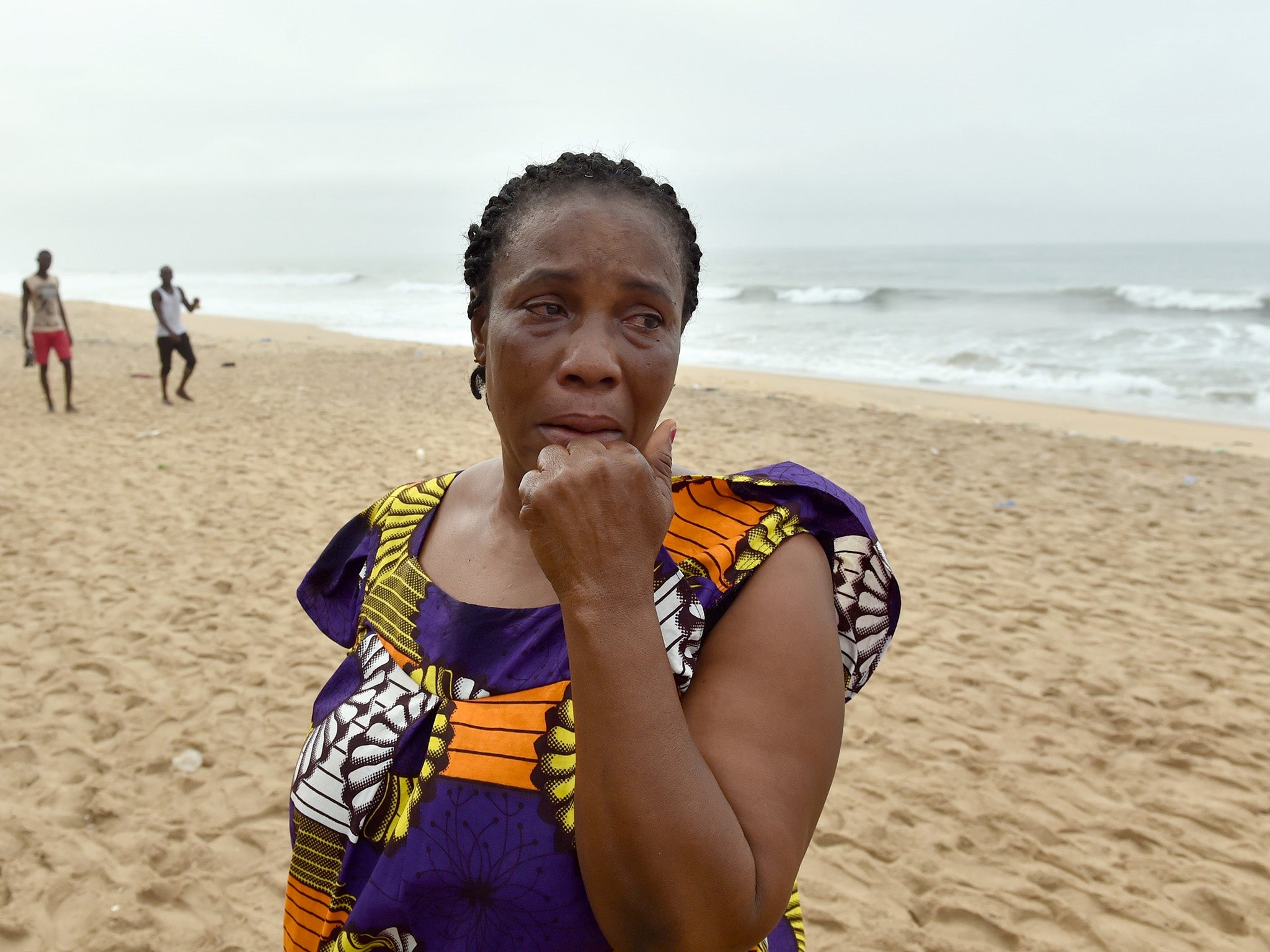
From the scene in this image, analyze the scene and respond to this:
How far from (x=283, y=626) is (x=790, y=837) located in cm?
425

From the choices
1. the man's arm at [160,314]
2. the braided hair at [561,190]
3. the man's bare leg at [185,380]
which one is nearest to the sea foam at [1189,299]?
the man's bare leg at [185,380]

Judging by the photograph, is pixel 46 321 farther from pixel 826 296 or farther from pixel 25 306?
pixel 826 296

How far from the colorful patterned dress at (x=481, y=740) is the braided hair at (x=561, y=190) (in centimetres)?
38

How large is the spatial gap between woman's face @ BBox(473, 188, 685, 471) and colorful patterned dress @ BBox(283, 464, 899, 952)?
0.18 meters

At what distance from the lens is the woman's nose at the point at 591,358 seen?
1.06 m

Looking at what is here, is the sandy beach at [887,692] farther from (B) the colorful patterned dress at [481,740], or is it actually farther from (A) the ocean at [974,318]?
(A) the ocean at [974,318]

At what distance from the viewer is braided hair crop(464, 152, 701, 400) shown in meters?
1.17

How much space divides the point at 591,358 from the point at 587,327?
0.19 feet

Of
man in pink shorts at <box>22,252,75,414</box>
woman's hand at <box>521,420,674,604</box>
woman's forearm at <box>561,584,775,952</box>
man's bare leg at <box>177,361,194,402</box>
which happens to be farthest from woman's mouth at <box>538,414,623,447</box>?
man's bare leg at <box>177,361,194,402</box>

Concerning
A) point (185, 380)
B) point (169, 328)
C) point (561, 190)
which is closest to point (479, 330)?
point (561, 190)

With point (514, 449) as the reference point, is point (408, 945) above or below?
below

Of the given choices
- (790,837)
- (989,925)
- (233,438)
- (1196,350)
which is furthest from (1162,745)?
(1196,350)

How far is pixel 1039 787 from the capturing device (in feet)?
11.1

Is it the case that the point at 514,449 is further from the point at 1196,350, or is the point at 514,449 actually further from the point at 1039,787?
the point at 1196,350
